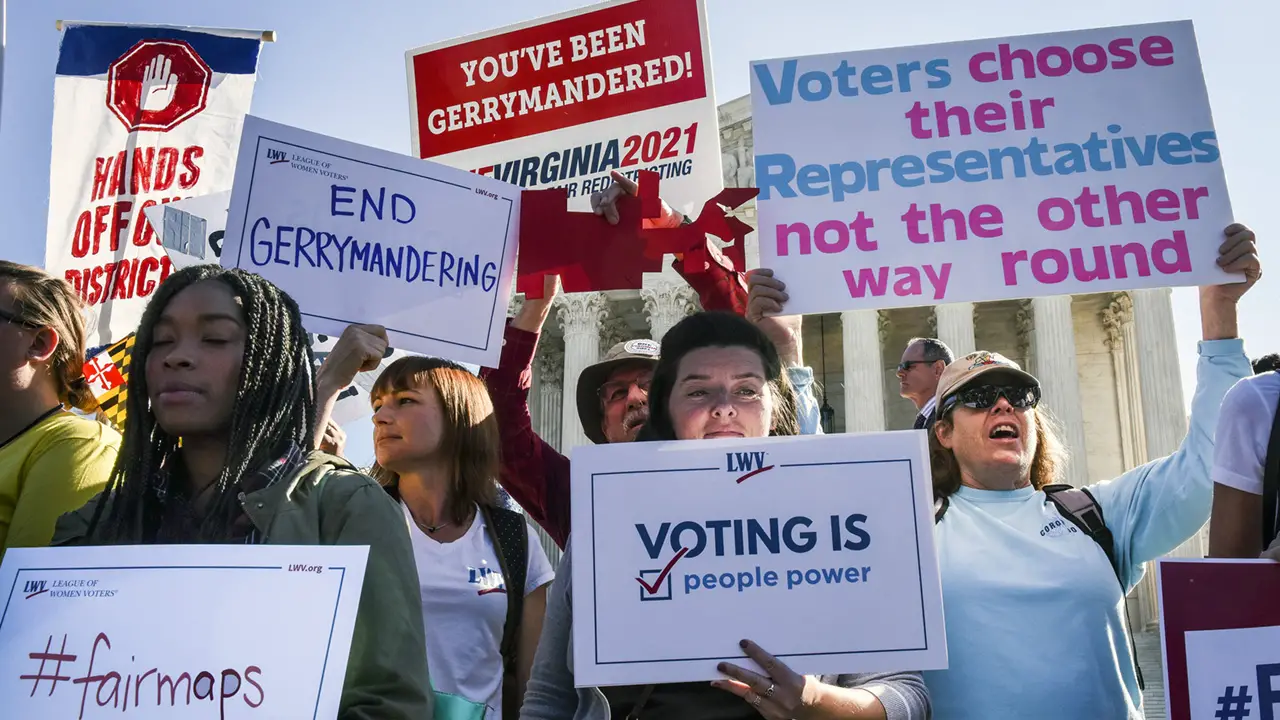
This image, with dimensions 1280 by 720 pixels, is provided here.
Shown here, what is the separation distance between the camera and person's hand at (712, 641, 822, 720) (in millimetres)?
2582

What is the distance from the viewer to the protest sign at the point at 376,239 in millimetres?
4316

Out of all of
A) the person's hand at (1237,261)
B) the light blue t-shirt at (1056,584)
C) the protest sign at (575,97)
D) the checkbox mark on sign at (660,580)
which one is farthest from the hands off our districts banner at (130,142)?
the person's hand at (1237,261)

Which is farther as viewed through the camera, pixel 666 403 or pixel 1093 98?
pixel 1093 98

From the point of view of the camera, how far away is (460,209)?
14.9 feet

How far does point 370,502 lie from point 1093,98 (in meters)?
3.63

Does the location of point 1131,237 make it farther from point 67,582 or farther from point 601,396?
point 67,582

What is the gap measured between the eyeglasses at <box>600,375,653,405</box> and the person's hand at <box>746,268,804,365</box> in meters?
0.87

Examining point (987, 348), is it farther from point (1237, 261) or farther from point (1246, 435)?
point (1246, 435)

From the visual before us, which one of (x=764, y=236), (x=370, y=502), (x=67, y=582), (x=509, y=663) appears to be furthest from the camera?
(x=764, y=236)

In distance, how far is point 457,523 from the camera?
4.33 meters

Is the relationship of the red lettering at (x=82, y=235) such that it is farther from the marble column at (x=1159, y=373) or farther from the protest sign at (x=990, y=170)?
the marble column at (x=1159, y=373)

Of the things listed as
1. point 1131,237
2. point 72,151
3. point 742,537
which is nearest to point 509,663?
point 742,537

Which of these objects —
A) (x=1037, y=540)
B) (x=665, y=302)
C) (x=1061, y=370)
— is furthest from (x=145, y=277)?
(x=665, y=302)

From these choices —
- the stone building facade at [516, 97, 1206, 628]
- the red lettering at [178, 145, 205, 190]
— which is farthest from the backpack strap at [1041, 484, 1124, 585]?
the stone building facade at [516, 97, 1206, 628]
